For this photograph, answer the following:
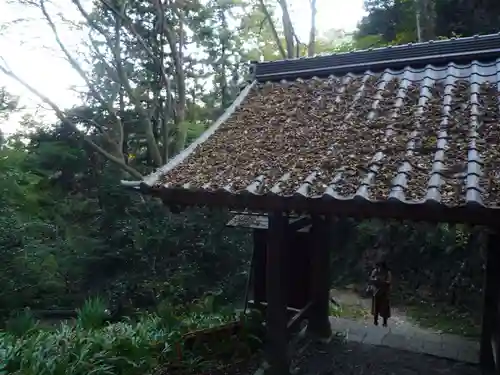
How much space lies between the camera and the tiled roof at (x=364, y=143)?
104 inches

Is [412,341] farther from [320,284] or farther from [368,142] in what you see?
[368,142]

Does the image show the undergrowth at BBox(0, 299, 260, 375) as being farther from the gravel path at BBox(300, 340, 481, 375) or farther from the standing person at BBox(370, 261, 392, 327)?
the standing person at BBox(370, 261, 392, 327)

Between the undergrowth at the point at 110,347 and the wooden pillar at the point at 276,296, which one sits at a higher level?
the wooden pillar at the point at 276,296

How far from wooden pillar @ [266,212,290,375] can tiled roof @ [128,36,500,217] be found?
1.95 ft

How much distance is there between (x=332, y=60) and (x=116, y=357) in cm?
344

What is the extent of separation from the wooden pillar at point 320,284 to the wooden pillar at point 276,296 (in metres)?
1.68

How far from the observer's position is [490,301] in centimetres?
433

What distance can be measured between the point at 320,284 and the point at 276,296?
192 cm

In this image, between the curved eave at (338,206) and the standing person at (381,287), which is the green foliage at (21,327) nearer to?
the curved eave at (338,206)

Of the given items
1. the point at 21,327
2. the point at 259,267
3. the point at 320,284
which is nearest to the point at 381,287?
the point at 320,284

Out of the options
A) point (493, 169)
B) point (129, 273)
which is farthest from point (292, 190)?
point (129, 273)

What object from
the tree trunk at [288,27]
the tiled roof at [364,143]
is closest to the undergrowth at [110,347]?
the tiled roof at [364,143]

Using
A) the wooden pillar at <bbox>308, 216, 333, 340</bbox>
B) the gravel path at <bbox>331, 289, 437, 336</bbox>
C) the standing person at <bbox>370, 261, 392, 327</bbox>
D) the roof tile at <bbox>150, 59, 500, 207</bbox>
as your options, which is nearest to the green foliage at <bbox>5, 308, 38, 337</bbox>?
the roof tile at <bbox>150, 59, 500, 207</bbox>

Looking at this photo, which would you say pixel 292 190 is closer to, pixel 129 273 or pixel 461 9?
pixel 129 273
